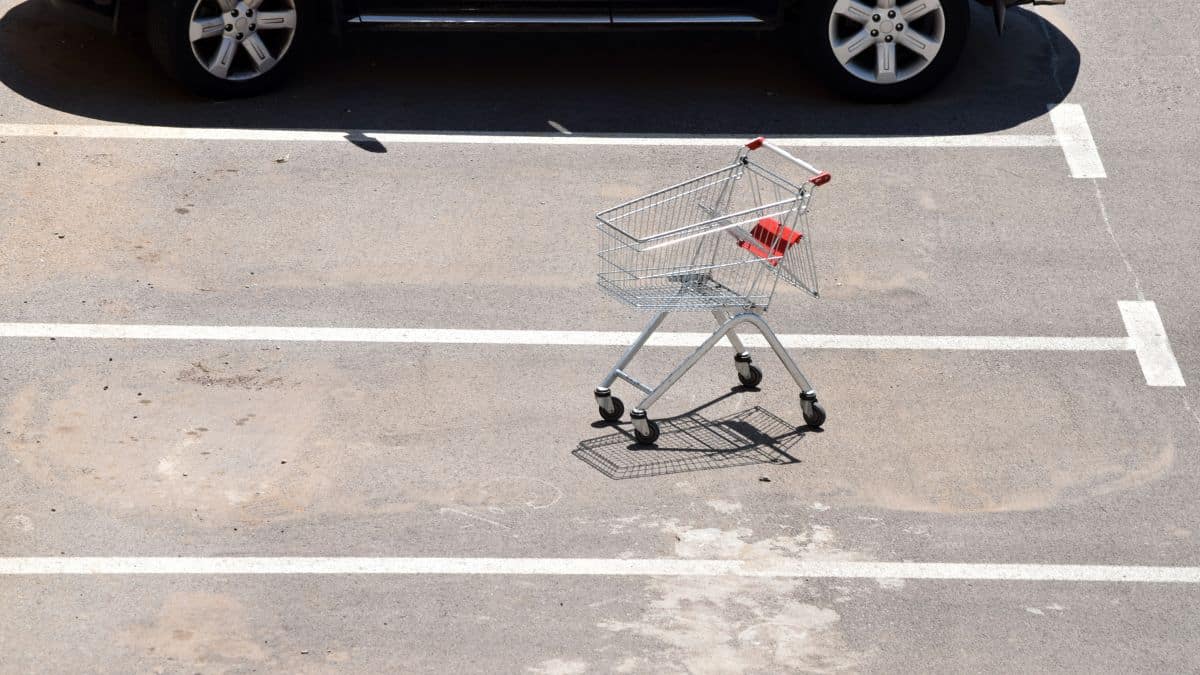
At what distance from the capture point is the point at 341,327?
8086 mm

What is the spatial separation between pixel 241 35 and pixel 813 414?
495 cm

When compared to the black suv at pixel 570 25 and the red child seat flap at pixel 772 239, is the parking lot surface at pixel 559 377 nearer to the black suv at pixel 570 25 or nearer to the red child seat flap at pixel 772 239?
the black suv at pixel 570 25

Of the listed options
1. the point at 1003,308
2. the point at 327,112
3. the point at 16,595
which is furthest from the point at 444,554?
the point at 327,112

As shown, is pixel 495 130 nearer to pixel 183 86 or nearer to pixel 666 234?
pixel 183 86

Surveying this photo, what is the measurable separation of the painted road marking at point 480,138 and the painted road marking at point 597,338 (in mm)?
2166

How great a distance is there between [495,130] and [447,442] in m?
3.36

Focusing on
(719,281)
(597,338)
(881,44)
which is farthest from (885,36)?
(597,338)

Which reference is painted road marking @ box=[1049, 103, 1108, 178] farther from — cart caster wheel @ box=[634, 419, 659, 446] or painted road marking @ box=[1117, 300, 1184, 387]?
cart caster wheel @ box=[634, 419, 659, 446]

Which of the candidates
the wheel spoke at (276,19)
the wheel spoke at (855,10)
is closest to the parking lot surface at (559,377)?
the wheel spoke at (276,19)

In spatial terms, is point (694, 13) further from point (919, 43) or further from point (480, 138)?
point (480, 138)

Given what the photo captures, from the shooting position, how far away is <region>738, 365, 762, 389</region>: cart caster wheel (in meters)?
7.72

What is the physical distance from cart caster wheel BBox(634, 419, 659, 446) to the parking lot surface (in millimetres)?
93

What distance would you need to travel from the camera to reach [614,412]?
7.46m

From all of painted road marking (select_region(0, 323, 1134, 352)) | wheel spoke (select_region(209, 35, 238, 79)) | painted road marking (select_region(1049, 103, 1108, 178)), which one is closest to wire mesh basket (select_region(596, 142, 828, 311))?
painted road marking (select_region(0, 323, 1134, 352))
